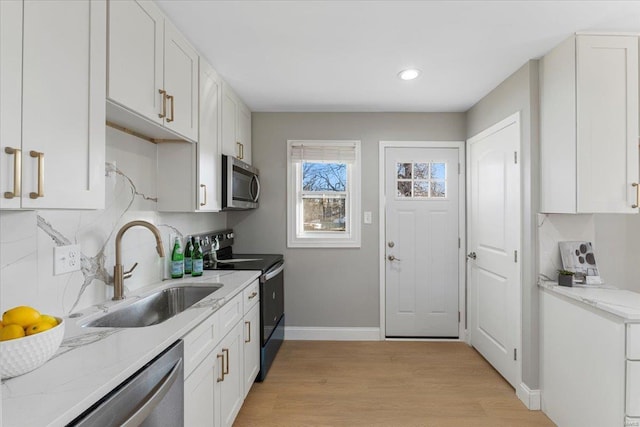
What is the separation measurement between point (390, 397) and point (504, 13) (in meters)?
2.59

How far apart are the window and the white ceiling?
0.71 metres

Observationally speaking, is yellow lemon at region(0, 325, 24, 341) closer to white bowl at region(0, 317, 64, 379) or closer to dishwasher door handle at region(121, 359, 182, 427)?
white bowl at region(0, 317, 64, 379)

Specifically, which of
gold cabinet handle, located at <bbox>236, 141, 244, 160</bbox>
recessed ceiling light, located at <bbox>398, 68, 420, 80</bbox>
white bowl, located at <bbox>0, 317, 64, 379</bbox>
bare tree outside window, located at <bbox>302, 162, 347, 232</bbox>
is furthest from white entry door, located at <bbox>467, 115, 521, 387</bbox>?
white bowl, located at <bbox>0, 317, 64, 379</bbox>

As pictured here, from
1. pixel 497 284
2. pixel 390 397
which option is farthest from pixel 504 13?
pixel 390 397

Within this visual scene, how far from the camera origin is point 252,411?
90.6 inches

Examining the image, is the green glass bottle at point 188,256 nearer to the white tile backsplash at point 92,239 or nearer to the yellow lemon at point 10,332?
the white tile backsplash at point 92,239

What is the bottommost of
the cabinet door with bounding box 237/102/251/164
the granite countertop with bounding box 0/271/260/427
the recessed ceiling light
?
the granite countertop with bounding box 0/271/260/427

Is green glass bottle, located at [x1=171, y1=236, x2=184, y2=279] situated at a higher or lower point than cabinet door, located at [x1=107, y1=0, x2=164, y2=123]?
lower

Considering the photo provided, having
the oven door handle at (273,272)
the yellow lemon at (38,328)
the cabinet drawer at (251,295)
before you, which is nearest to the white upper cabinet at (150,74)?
the yellow lemon at (38,328)

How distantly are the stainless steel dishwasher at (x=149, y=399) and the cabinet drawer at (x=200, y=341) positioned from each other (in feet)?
0.20

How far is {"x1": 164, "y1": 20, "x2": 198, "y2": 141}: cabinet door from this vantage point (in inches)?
71.4

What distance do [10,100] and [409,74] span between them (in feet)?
7.87

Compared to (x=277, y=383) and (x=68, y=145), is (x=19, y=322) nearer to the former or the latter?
(x=68, y=145)

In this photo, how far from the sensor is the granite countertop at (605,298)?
5.42ft
